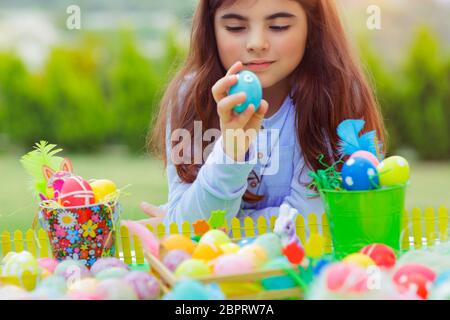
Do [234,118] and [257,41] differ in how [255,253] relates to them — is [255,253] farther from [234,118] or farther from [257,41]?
[257,41]

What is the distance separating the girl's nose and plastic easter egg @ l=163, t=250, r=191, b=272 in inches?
28.8

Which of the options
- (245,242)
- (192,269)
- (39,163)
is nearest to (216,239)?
(245,242)

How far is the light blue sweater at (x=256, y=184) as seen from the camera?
1.79 metres

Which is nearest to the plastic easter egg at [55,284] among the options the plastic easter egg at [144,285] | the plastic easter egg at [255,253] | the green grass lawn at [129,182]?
the plastic easter egg at [144,285]

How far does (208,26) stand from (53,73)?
6929mm

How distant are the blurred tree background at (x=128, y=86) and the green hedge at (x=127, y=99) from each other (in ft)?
0.04

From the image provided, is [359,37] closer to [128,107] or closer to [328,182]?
[128,107]

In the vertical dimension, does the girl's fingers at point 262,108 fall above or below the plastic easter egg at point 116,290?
above

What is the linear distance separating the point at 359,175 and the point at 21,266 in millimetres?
720

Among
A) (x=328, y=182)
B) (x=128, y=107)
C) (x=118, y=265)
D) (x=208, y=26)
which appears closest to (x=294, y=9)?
(x=208, y=26)

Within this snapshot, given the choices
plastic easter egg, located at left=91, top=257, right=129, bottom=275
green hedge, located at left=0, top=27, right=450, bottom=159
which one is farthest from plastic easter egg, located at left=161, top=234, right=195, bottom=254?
green hedge, located at left=0, top=27, right=450, bottom=159

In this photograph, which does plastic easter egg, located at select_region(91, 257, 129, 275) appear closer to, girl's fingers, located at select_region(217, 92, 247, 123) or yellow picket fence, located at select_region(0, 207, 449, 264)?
yellow picket fence, located at select_region(0, 207, 449, 264)

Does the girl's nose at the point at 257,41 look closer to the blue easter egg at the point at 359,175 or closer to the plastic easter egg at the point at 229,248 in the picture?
the blue easter egg at the point at 359,175
